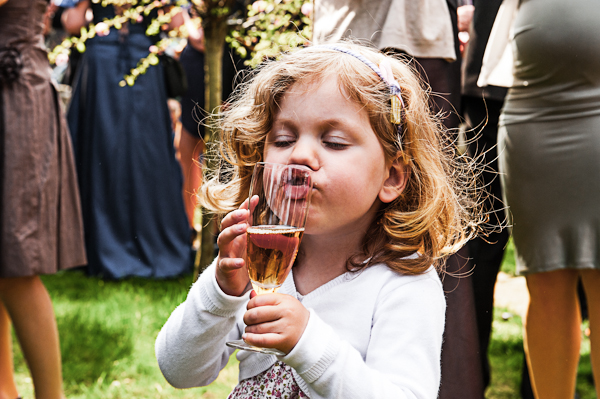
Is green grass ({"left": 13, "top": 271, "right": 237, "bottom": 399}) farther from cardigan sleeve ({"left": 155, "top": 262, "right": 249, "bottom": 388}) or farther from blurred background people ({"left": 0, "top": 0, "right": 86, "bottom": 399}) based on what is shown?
cardigan sleeve ({"left": 155, "top": 262, "right": 249, "bottom": 388})

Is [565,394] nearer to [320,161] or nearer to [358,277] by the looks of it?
[358,277]

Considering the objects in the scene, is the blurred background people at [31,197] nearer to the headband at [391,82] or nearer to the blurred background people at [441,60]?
the blurred background people at [441,60]

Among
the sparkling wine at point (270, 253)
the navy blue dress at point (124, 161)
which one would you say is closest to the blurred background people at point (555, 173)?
the sparkling wine at point (270, 253)

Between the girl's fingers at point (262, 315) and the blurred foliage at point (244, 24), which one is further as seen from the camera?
the blurred foliage at point (244, 24)

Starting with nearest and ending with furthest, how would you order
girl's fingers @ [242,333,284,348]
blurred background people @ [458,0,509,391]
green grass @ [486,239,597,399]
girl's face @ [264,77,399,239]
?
girl's fingers @ [242,333,284,348] → girl's face @ [264,77,399,239] → blurred background people @ [458,0,509,391] → green grass @ [486,239,597,399]

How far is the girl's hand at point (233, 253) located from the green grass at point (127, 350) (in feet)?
5.39

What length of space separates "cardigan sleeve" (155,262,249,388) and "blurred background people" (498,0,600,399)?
1367mm

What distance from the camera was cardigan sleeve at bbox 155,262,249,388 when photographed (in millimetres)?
1527

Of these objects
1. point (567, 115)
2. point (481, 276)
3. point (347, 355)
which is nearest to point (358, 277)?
point (347, 355)

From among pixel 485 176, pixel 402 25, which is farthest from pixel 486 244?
pixel 402 25

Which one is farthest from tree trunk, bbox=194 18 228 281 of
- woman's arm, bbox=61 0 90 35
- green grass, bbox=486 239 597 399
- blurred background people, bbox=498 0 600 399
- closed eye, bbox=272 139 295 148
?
closed eye, bbox=272 139 295 148

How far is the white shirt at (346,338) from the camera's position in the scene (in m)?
1.33

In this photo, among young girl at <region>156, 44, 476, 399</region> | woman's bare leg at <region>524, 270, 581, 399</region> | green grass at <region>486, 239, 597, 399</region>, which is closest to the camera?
young girl at <region>156, 44, 476, 399</region>

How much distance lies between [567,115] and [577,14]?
Answer: 0.36 metres
